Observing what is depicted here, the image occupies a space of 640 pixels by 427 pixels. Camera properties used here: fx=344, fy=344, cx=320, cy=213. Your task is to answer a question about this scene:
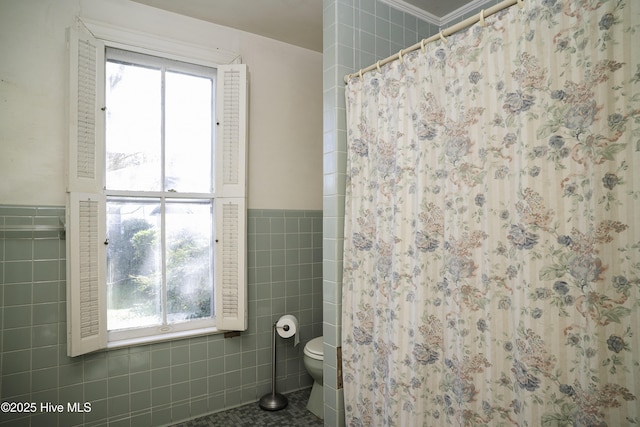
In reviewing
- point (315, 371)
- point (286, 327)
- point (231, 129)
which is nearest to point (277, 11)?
point (231, 129)

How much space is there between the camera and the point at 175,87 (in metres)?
2.39

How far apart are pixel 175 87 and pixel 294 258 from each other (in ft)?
5.00

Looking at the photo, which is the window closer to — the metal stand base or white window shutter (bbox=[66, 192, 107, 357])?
white window shutter (bbox=[66, 192, 107, 357])

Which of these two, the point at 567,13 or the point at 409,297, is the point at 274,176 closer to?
the point at 409,297

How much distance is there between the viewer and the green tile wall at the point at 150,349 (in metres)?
1.89

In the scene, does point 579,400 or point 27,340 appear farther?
point 27,340

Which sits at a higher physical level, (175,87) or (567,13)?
(175,87)

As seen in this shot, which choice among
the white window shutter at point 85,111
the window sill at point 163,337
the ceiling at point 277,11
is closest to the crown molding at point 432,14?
the ceiling at point 277,11

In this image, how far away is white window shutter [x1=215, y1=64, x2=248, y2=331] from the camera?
2.41 metres

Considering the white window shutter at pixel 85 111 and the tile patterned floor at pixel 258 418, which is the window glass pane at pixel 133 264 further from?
the tile patterned floor at pixel 258 418

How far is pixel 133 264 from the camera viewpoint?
2229mm

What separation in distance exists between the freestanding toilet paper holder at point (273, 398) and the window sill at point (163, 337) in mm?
411

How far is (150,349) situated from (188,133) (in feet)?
4.81

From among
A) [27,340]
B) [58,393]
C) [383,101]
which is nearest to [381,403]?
[383,101]
